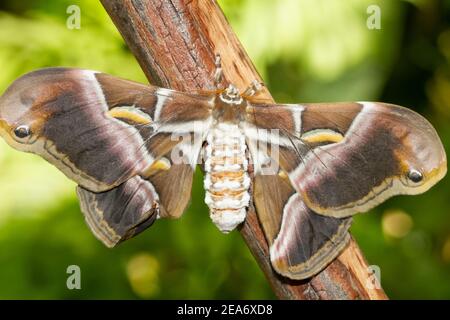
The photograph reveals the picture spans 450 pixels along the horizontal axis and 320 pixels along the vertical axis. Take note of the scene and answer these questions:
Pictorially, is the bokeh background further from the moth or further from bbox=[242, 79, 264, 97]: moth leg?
bbox=[242, 79, 264, 97]: moth leg

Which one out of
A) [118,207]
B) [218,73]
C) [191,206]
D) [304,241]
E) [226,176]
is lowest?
[191,206]

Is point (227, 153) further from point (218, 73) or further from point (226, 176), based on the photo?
point (218, 73)

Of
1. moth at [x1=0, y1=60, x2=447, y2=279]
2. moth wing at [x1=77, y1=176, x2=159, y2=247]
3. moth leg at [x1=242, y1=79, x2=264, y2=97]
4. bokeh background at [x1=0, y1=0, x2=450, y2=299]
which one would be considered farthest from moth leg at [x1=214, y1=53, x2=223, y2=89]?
bokeh background at [x1=0, y1=0, x2=450, y2=299]

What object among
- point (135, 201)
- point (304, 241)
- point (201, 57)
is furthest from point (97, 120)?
point (304, 241)

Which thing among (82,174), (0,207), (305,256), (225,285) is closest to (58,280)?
(0,207)

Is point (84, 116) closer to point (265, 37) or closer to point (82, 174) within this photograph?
point (82, 174)

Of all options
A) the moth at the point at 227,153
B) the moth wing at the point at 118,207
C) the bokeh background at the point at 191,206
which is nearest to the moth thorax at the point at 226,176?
the moth at the point at 227,153
